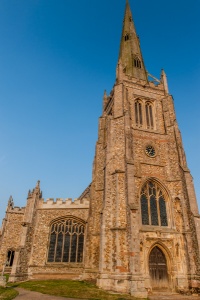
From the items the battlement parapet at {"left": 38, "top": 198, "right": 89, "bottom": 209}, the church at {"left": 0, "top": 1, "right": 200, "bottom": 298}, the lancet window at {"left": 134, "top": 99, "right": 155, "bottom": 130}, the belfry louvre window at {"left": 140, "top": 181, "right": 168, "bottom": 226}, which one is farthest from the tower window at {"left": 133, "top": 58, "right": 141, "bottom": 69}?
the battlement parapet at {"left": 38, "top": 198, "right": 89, "bottom": 209}

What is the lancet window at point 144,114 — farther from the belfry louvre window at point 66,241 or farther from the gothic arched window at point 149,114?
the belfry louvre window at point 66,241

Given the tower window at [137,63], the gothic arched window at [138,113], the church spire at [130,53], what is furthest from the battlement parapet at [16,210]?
the tower window at [137,63]

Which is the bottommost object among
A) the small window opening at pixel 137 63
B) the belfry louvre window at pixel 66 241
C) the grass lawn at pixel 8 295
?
the grass lawn at pixel 8 295

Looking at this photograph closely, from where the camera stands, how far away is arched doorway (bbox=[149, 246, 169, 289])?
14.6 metres

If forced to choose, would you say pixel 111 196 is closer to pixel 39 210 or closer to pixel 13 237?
pixel 39 210

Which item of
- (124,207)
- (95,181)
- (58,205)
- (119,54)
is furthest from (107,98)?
(124,207)

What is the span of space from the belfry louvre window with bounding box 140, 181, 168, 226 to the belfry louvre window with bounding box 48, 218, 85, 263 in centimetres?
738

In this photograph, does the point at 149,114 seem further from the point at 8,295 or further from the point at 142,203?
the point at 8,295

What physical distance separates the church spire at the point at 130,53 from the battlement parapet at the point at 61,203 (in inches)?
575

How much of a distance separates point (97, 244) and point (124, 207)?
473 centimetres

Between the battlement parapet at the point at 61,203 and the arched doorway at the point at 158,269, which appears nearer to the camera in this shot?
the arched doorway at the point at 158,269

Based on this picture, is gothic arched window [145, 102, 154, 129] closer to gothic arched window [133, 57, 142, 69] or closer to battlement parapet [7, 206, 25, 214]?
gothic arched window [133, 57, 142, 69]

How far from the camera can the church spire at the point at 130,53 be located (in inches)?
1057

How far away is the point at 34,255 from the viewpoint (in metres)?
19.2
